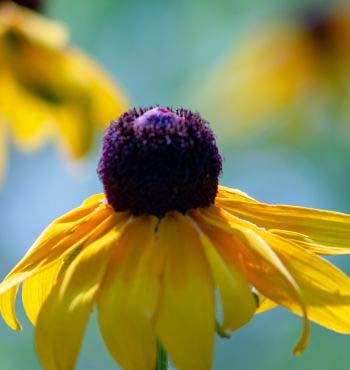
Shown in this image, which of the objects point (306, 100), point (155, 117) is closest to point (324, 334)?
point (306, 100)

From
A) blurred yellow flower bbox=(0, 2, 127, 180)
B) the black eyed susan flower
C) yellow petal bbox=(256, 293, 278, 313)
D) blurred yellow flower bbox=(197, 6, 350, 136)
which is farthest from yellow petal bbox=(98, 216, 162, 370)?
blurred yellow flower bbox=(197, 6, 350, 136)

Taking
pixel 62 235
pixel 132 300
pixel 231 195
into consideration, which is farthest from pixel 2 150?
pixel 132 300

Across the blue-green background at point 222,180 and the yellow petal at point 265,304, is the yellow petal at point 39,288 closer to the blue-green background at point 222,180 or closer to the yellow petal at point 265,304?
the yellow petal at point 265,304

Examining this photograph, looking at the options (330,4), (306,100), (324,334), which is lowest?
(324,334)

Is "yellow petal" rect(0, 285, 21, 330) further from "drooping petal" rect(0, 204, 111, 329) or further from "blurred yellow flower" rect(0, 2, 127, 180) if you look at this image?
"blurred yellow flower" rect(0, 2, 127, 180)

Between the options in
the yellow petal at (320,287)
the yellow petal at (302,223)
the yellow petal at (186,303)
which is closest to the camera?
the yellow petal at (186,303)

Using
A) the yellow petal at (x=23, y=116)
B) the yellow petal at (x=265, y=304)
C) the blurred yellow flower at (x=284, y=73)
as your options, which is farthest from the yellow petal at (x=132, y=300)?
the blurred yellow flower at (x=284, y=73)

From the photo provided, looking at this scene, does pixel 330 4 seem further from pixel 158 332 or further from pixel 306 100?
pixel 158 332
